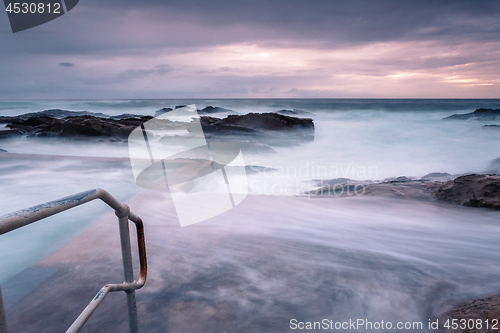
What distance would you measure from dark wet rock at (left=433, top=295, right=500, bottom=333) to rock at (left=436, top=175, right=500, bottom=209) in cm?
284

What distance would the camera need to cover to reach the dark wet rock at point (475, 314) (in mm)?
1692

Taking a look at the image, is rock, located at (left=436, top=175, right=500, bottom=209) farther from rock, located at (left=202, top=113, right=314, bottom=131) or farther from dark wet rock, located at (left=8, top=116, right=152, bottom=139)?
dark wet rock, located at (left=8, top=116, right=152, bottom=139)

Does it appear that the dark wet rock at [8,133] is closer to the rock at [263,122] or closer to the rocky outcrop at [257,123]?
Answer: the rocky outcrop at [257,123]

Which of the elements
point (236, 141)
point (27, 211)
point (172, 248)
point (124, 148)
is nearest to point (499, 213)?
point (172, 248)

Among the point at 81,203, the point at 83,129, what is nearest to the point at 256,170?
the point at 81,203

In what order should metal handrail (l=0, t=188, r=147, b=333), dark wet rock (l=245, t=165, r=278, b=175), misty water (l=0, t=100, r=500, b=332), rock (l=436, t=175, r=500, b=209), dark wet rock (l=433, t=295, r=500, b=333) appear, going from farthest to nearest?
dark wet rock (l=245, t=165, r=278, b=175) → rock (l=436, t=175, r=500, b=209) → misty water (l=0, t=100, r=500, b=332) → dark wet rock (l=433, t=295, r=500, b=333) → metal handrail (l=0, t=188, r=147, b=333)

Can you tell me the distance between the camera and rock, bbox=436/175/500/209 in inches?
167

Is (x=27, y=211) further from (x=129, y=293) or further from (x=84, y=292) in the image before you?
(x=84, y=292)

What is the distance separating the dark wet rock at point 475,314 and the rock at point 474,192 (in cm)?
284

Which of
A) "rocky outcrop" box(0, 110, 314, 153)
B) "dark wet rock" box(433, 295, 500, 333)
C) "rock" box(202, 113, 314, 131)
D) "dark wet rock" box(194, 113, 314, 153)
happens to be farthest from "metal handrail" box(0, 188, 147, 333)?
"rock" box(202, 113, 314, 131)

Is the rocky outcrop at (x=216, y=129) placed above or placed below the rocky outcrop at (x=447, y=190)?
above

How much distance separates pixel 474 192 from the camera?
4367 millimetres

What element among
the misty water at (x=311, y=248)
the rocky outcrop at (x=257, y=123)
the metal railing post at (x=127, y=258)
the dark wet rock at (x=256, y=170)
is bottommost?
the misty water at (x=311, y=248)

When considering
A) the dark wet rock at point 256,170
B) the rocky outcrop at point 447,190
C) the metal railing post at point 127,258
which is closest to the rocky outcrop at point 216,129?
the dark wet rock at point 256,170
